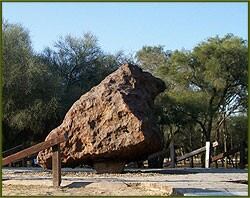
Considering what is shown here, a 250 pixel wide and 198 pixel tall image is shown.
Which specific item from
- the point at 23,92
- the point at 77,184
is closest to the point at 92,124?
the point at 77,184

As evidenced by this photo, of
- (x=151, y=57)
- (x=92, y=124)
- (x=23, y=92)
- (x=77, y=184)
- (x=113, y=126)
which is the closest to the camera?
(x=77, y=184)

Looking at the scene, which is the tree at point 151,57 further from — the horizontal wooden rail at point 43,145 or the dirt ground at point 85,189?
the dirt ground at point 85,189

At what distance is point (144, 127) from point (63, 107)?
13.6 meters

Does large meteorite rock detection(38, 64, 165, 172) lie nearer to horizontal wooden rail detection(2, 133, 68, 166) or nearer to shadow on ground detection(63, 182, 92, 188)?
horizontal wooden rail detection(2, 133, 68, 166)

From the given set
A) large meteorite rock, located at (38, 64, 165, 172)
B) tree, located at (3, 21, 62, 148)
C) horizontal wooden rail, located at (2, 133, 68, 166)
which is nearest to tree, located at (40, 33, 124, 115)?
tree, located at (3, 21, 62, 148)

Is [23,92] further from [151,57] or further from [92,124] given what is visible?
[151,57]

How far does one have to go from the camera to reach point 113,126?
15688 millimetres

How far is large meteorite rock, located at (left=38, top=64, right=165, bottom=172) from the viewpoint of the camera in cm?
1538

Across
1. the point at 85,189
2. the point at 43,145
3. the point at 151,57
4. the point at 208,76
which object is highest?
the point at 151,57

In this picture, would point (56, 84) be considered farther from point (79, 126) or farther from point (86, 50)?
point (79, 126)

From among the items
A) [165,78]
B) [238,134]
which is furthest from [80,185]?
[238,134]

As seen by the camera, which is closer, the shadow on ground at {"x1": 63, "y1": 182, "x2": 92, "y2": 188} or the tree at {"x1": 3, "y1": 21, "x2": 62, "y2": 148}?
the shadow on ground at {"x1": 63, "y1": 182, "x2": 92, "y2": 188}

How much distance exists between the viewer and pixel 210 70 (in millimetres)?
31406

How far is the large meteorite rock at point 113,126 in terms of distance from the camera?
1538cm
